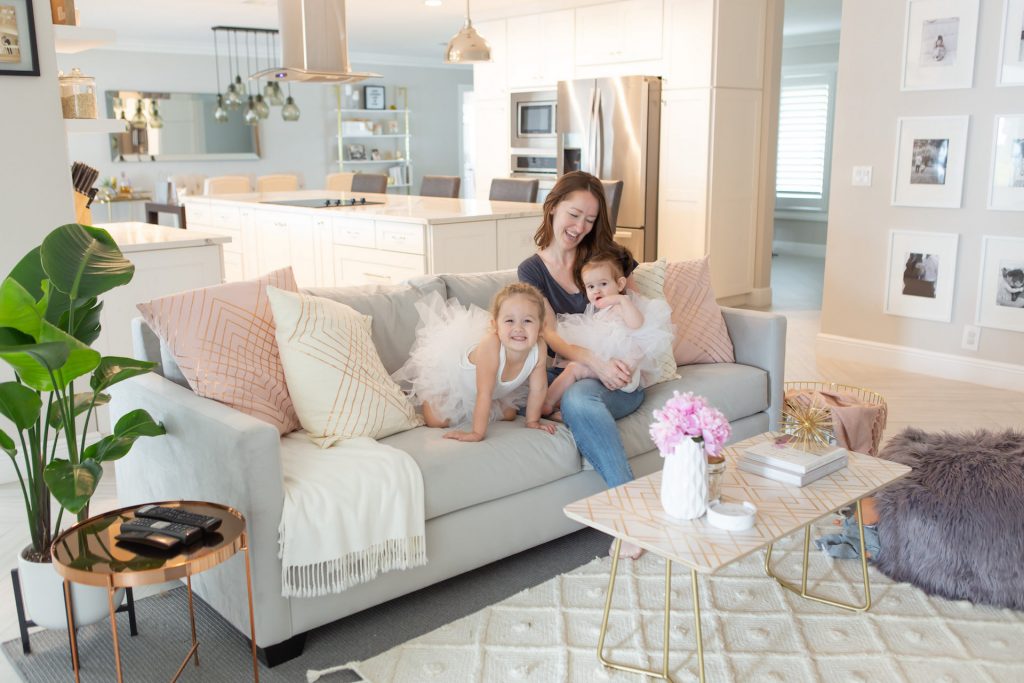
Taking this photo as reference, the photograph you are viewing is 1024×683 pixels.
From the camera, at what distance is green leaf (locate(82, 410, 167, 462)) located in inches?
81.1

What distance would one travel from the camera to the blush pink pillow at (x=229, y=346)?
2.33 meters

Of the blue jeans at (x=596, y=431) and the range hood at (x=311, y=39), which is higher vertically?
the range hood at (x=311, y=39)

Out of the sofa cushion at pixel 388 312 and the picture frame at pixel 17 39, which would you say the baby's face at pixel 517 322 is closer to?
the sofa cushion at pixel 388 312

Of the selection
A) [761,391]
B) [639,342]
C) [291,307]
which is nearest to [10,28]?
[291,307]

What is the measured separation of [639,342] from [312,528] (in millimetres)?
1292

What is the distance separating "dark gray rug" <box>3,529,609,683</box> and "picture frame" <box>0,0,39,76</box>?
2.00m

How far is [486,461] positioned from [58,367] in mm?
1133

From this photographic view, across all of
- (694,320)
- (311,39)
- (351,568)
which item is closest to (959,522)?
(694,320)

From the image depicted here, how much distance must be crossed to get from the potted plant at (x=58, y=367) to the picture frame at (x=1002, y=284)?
4.18 meters

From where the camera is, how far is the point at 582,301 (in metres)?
3.05

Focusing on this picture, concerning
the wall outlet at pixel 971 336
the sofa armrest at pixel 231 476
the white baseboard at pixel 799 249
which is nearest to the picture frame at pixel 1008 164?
the wall outlet at pixel 971 336

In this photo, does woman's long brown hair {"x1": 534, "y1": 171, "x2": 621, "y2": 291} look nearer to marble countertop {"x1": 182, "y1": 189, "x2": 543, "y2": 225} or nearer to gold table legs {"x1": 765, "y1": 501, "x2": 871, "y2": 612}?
gold table legs {"x1": 765, "y1": 501, "x2": 871, "y2": 612}

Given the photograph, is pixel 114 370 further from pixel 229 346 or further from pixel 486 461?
pixel 486 461

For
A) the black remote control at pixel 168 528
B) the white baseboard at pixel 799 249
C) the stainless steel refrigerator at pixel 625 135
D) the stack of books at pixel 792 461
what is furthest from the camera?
the white baseboard at pixel 799 249
